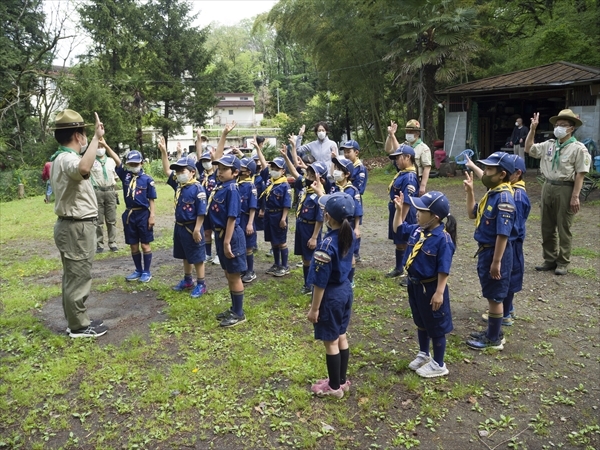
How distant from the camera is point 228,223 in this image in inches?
203

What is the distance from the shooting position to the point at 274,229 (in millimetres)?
6992

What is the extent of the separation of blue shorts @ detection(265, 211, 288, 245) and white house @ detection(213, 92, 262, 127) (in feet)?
165

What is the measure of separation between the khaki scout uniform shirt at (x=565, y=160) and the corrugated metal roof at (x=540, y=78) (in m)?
9.76

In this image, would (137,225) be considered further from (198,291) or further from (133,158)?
(198,291)

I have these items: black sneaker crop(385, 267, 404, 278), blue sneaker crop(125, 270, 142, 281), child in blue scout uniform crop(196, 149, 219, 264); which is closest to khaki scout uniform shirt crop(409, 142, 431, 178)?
black sneaker crop(385, 267, 404, 278)

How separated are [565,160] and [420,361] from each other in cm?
393

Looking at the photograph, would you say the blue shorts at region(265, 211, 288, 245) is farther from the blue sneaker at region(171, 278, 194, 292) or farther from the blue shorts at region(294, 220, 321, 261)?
the blue sneaker at region(171, 278, 194, 292)

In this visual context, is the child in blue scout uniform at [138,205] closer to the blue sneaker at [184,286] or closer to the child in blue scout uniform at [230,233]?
the blue sneaker at [184,286]

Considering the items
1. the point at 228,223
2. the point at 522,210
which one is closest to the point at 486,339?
the point at 522,210

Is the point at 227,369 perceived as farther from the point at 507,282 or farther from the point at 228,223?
the point at 507,282

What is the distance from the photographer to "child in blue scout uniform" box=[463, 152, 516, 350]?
4414 millimetres

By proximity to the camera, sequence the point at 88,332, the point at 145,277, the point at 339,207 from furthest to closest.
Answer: the point at 145,277 < the point at 88,332 < the point at 339,207

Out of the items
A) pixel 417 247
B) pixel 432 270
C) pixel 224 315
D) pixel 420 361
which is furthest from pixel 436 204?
pixel 224 315

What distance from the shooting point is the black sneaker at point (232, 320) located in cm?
529
